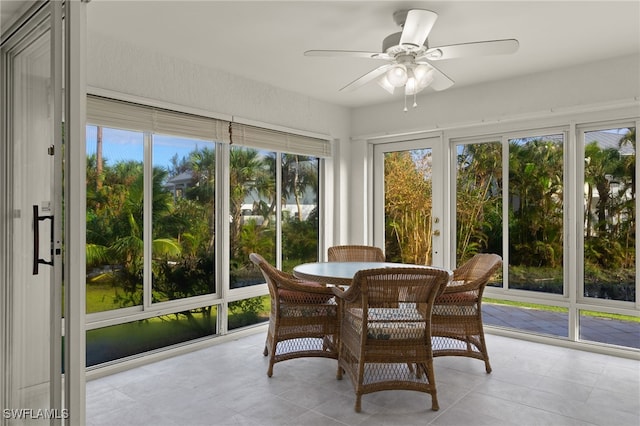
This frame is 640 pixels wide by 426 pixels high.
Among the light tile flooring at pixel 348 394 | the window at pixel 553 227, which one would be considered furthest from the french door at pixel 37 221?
the window at pixel 553 227

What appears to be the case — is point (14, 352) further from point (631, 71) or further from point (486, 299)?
point (631, 71)

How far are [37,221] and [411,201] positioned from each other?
3960 millimetres

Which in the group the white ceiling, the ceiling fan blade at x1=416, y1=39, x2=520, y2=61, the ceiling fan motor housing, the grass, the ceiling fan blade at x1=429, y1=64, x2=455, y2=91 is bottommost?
the grass

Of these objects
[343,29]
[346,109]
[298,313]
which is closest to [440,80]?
[343,29]

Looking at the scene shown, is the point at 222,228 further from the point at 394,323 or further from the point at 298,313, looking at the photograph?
the point at 394,323

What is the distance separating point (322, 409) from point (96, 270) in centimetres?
196

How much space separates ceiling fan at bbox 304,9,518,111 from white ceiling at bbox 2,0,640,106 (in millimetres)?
243

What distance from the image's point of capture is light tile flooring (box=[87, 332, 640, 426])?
2.50 metres

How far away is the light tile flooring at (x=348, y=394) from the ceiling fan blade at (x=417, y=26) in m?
2.16

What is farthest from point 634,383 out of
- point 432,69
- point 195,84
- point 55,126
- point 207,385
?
point 195,84

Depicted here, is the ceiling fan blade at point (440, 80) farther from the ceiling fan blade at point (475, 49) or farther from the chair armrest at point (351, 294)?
the chair armrest at point (351, 294)

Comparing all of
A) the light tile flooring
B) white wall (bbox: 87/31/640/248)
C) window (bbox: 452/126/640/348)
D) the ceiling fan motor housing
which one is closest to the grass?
window (bbox: 452/126/640/348)

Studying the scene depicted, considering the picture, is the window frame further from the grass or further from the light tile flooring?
the grass

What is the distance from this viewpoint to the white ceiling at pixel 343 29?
2.71 metres
